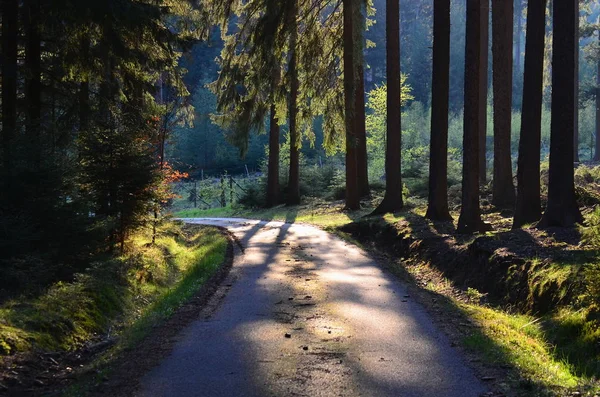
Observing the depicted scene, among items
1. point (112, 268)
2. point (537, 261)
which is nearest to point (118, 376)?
point (112, 268)

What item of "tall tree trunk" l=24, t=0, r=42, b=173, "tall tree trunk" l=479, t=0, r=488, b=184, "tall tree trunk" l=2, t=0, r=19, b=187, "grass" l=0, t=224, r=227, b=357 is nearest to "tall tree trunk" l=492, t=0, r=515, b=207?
"tall tree trunk" l=479, t=0, r=488, b=184

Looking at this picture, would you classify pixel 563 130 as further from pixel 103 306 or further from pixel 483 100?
pixel 483 100

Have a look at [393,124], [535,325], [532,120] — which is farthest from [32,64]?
[393,124]

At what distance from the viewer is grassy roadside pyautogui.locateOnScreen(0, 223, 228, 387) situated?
22.7 feet

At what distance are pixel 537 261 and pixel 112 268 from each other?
297 inches

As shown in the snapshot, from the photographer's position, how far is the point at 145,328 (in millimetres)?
8117

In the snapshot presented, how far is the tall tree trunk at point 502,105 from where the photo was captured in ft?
63.6

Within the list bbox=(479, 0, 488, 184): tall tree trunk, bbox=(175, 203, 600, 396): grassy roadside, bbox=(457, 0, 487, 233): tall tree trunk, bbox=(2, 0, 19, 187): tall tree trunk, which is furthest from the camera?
bbox=(479, 0, 488, 184): tall tree trunk

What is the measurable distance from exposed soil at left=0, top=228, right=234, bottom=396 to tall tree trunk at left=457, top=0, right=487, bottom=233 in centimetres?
892

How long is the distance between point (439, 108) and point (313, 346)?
11.8 meters

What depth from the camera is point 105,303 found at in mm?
9336

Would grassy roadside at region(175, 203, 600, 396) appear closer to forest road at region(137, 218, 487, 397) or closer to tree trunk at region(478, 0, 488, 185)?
forest road at region(137, 218, 487, 397)

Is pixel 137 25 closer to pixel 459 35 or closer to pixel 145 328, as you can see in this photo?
pixel 145 328

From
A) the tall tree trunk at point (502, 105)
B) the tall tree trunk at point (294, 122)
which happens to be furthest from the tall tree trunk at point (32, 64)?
the tall tree trunk at point (502, 105)
